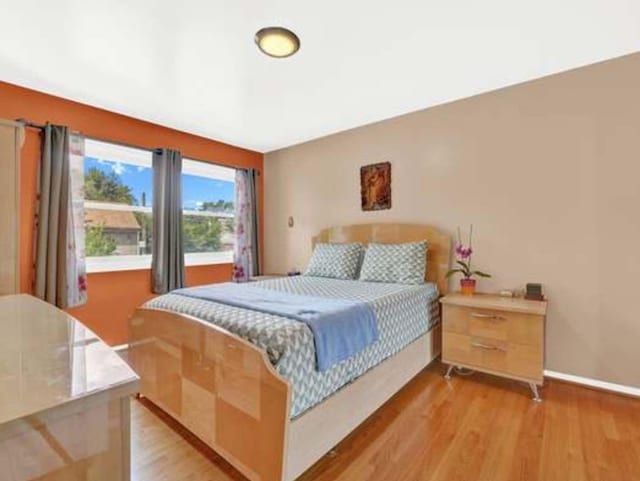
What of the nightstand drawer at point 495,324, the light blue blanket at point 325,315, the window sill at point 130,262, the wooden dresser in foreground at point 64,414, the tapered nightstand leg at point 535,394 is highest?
the window sill at point 130,262

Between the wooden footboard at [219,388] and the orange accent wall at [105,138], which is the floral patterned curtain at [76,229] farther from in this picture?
the wooden footboard at [219,388]

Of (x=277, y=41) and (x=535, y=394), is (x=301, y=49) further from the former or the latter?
(x=535, y=394)

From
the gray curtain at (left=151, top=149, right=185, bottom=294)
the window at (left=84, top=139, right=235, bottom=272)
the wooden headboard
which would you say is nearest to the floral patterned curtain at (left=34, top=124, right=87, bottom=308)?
the window at (left=84, top=139, right=235, bottom=272)

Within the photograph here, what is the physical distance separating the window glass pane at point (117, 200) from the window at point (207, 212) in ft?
1.46

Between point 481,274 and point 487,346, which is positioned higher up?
point 481,274

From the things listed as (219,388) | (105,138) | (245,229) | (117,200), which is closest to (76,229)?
(117,200)

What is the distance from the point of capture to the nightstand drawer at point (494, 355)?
2221 millimetres

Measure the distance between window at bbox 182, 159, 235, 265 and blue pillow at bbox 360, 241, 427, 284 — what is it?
1957mm

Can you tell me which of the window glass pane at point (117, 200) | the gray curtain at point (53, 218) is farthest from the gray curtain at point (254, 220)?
the gray curtain at point (53, 218)

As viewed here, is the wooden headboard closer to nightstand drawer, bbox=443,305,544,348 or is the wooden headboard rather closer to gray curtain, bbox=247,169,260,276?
nightstand drawer, bbox=443,305,544,348

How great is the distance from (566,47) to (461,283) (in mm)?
1788

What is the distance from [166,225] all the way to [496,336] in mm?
3104

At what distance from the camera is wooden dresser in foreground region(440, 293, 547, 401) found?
221 centimetres

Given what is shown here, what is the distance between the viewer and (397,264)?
2.99 m
